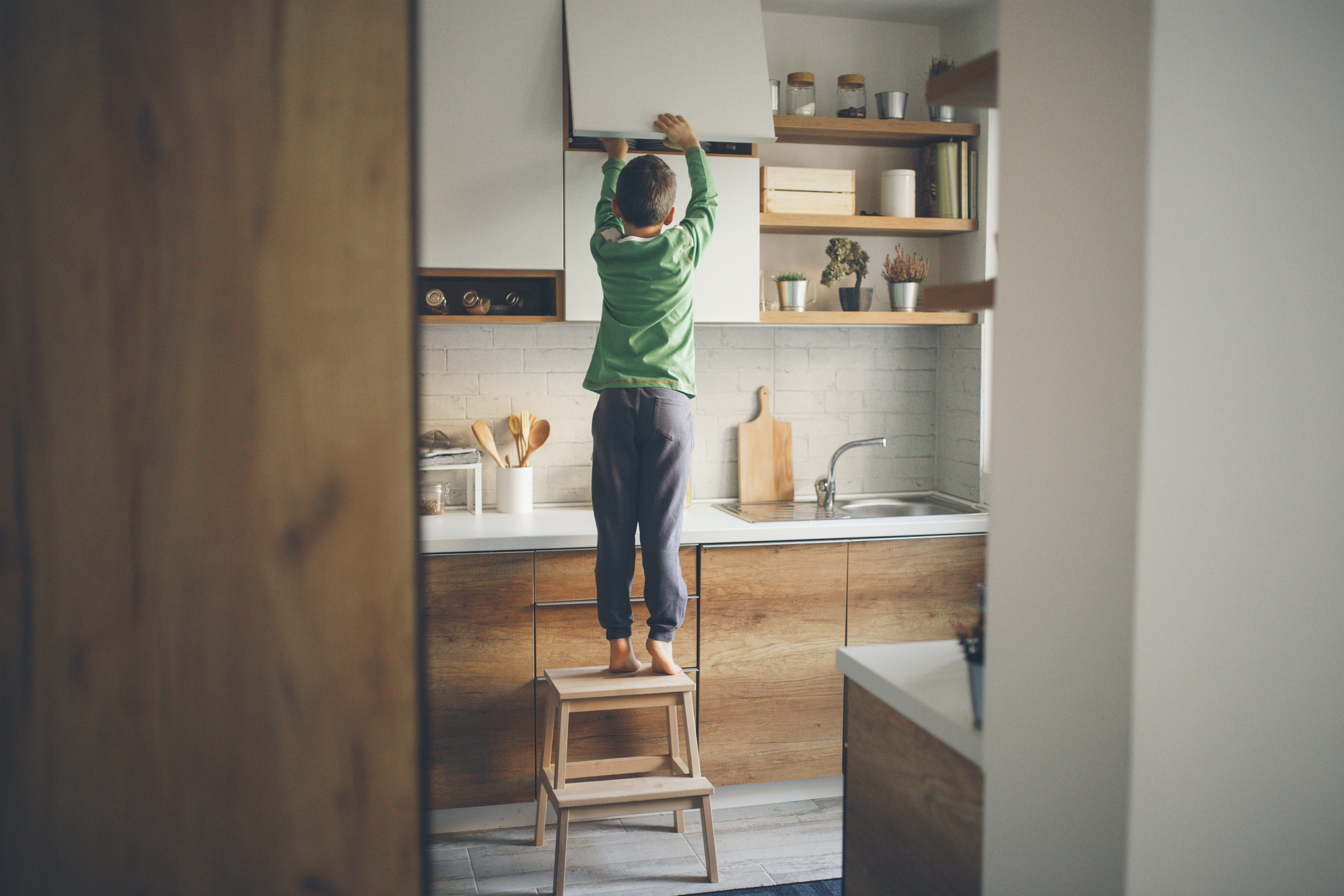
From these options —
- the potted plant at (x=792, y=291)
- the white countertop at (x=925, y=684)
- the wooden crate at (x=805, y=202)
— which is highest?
the wooden crate at (x=805, y=202)

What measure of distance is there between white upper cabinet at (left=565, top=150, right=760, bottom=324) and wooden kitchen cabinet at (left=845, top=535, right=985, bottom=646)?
2.86 ft

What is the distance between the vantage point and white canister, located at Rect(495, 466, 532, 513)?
10.4ft

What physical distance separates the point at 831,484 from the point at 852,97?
1361 millimetres

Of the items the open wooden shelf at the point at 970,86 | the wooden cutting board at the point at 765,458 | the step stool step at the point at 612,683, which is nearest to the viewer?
the open wooden shelf at the point at 970,86

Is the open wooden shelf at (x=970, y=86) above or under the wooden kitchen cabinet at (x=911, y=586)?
above

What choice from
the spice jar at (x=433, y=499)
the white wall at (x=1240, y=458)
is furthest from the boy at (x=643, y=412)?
the white wall at (x=1240, y=458)

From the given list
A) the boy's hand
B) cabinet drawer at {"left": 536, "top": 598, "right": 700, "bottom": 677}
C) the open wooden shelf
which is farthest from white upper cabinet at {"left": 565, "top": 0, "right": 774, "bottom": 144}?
the open wooden shelf

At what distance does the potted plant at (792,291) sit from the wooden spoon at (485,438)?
3.56ft

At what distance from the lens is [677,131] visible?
280 centimetres

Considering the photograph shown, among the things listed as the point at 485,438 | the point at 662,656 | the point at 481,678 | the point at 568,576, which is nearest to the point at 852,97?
the point at 485,438

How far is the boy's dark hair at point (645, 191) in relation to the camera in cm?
263

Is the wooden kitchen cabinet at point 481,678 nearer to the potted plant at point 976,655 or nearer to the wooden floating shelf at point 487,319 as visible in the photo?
the wooden floating shelf at point 487,319

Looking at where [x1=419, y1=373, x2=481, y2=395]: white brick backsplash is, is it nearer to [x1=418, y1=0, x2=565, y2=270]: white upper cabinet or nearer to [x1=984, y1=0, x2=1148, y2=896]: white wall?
[x1=418, y1=0, x2=565, y2=270]: white upper cabinet

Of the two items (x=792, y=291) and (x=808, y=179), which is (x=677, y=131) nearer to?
(x=808, y=179)
